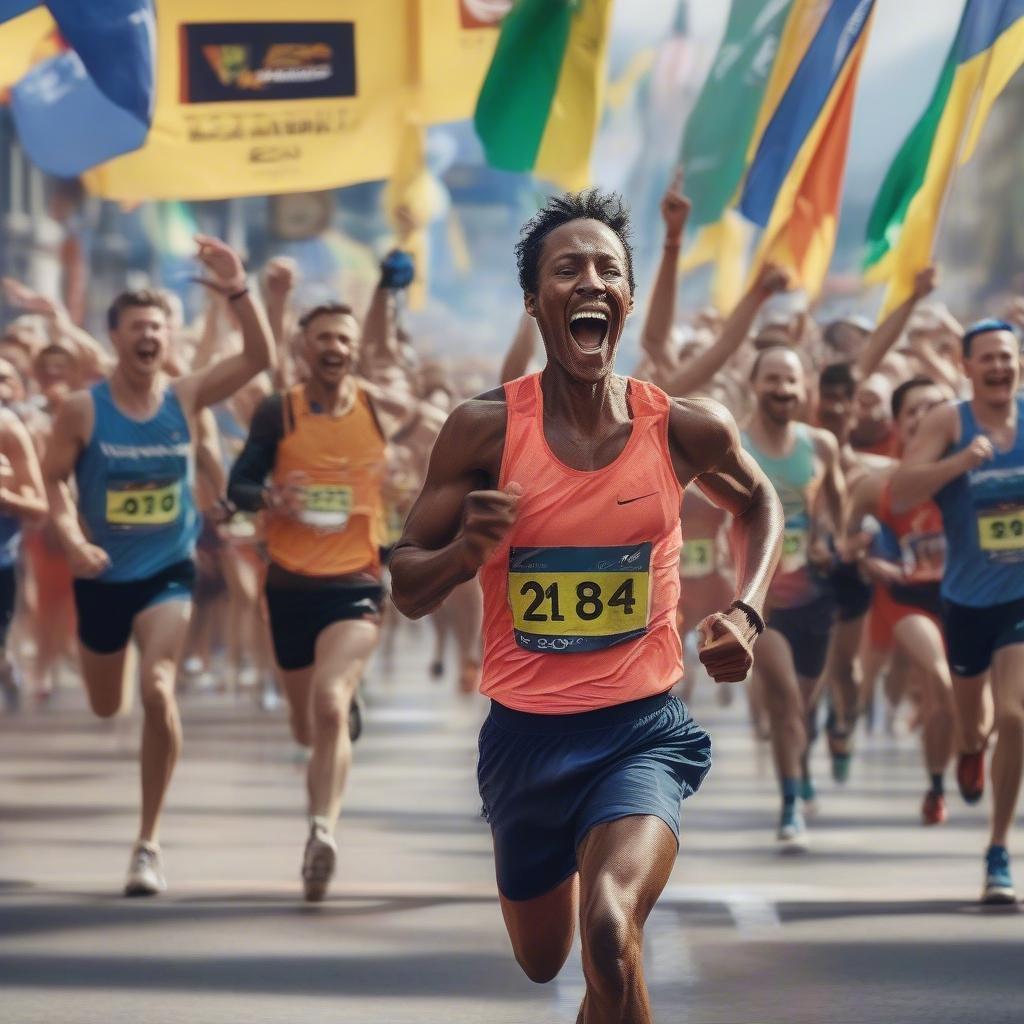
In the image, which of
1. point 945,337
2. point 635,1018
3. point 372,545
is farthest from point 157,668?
point 945,337

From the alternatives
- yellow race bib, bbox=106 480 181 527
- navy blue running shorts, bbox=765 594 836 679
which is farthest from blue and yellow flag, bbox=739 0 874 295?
yellow race bib, bbox=106 480 181 527

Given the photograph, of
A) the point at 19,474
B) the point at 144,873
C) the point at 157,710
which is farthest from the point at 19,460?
the point at 144,873

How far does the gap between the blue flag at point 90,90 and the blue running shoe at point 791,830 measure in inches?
157

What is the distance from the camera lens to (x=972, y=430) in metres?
8.82

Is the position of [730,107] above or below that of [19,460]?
above

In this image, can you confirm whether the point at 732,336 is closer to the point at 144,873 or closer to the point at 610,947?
the point at 144,873

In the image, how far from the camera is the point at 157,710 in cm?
862

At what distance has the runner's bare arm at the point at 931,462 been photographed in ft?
28.4

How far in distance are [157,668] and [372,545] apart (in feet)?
3.26

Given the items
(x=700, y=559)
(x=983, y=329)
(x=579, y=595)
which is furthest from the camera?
(x=700, y=559)

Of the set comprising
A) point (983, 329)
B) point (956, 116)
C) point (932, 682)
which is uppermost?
point (956, 116)

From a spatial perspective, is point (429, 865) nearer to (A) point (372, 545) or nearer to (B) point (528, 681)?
(A) point (372, 545)

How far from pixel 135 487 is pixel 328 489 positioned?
0.68 meters

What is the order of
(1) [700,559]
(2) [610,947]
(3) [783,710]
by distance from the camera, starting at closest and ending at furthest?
(2) [610,947] < (3) [783,710] < (1) [700,559]
